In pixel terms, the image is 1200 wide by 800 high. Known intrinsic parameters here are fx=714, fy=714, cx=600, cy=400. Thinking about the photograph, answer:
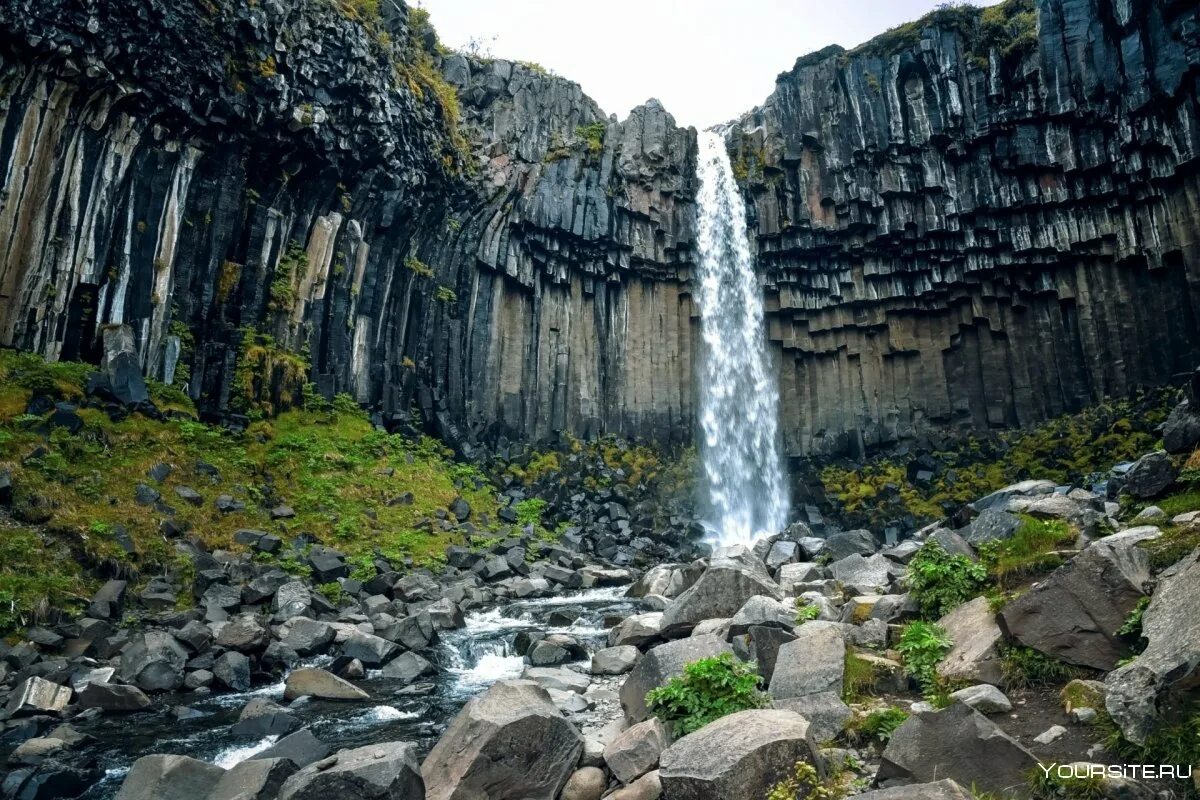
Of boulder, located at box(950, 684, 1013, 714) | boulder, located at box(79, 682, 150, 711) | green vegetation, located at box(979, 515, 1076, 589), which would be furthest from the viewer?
boulder, located at box(79, 682, 150, 711)

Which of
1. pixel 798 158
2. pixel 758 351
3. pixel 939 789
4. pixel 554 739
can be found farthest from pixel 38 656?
pixel 798 158

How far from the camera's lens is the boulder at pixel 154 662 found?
10.3 metres

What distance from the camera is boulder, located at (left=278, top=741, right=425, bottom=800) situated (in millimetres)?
5379

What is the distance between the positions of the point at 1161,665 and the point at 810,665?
2964 mm

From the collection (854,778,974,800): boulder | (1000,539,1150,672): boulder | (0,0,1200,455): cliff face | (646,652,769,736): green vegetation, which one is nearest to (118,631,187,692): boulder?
(646,652,769,736): green vegetation

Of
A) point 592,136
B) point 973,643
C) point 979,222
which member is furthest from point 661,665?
point 592,136

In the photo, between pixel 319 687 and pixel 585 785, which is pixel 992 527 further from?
pixel 319 687

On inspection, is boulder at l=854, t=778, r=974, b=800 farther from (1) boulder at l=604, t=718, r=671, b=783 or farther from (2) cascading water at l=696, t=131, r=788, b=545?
(2) cascading water at l=696, t=131, r=788, b=545

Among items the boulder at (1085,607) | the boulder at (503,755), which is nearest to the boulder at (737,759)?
the boulder at (503,755)

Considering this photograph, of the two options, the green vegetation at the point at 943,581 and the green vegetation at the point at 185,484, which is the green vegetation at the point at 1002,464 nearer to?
the green vegetation at the point at 185,484

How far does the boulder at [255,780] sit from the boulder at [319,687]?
398cm

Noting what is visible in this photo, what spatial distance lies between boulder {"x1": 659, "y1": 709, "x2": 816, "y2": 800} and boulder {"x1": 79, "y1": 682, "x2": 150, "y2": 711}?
26.3 feet

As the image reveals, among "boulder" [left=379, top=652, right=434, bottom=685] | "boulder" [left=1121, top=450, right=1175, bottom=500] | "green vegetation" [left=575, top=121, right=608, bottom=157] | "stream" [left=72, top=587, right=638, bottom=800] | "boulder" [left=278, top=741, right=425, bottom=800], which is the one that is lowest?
"stream" [left=72, top=587, right=638, bottom=800]

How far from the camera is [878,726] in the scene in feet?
18.8
